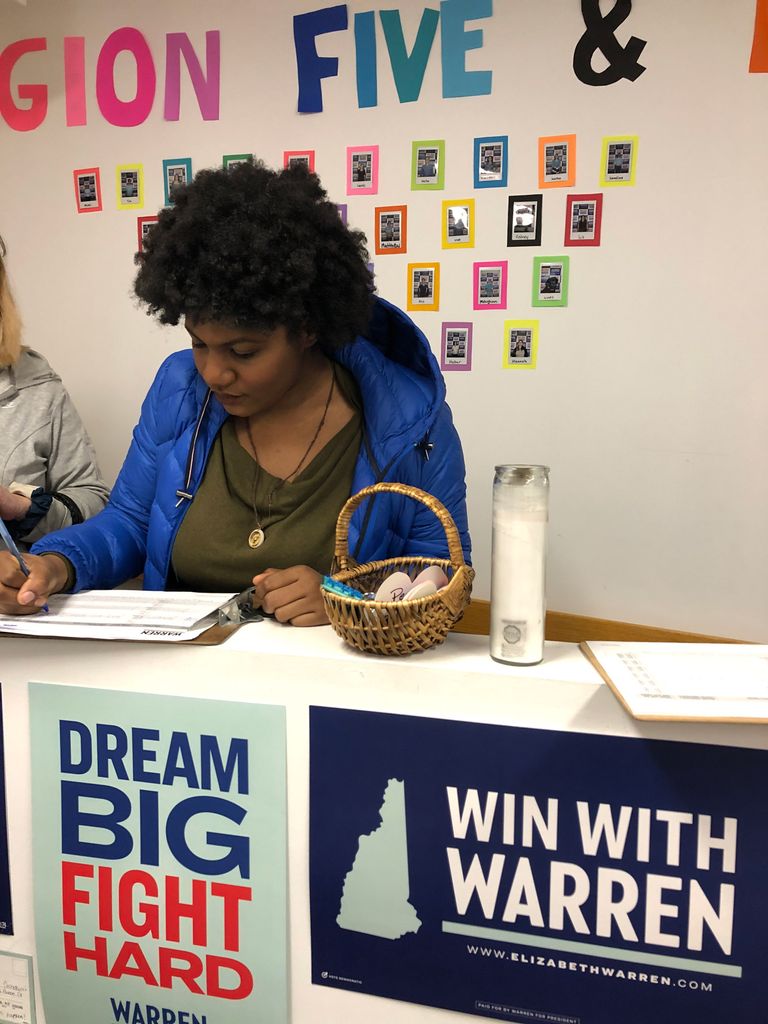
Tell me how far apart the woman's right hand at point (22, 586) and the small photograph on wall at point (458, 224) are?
5.42ft

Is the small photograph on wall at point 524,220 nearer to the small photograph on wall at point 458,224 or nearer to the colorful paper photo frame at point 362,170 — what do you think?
the small photograph on wall at point 458,224

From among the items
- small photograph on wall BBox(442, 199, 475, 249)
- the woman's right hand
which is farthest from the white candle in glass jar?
small photograph on wall BBox(442, 199, 475, 249)

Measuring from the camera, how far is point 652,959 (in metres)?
0.83

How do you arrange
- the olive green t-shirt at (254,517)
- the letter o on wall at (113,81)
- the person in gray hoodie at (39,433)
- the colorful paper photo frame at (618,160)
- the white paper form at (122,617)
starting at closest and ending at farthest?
the white paper form at (122,617) < the olive green t-shirt at (254,517) < the person in gray hoodie at (39,433) < the colorful paper photo frame at (618,160) < the letter o on wall at (113,81)

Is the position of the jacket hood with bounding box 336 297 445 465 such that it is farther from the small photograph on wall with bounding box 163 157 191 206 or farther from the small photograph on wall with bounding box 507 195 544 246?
the small photograph on wall with bounding box 163 157 191 206

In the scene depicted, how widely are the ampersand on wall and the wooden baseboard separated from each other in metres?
1.51

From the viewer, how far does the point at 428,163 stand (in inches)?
90.3

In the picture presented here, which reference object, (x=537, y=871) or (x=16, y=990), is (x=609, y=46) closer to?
(x=537, y=871)

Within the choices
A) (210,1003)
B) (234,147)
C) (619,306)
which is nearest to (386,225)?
(234,147)

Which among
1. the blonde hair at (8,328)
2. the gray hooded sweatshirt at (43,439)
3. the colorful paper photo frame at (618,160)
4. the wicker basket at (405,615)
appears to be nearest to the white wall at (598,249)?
the colorful paper photo frame at (618,160)

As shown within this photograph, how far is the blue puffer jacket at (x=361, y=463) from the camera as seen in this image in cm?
128

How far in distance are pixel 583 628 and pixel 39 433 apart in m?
1.62

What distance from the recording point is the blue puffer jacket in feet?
4.21

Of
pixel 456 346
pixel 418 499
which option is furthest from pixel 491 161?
pixel 418 499
